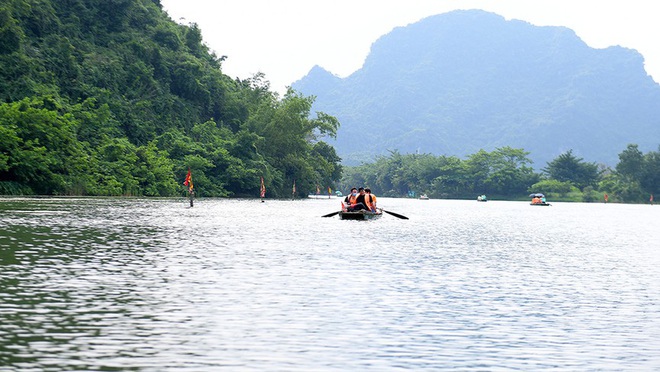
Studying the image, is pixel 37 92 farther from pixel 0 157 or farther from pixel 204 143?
pixel 204 143

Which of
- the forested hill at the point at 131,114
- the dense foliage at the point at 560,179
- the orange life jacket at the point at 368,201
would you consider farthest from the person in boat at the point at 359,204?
the dense foliage at the point at 560,179

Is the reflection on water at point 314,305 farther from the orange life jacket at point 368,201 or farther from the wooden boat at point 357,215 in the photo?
the orange life jacket at point 368,201

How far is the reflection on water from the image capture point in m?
11.8

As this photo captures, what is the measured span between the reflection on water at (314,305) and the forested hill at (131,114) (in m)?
47.8

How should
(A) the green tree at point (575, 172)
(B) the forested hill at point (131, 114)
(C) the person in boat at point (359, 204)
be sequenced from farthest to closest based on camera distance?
(A) the green tree at point (575, 172) → (B) the forested hill at point (131, 114) → (C) the person in boat at point (359, 204)

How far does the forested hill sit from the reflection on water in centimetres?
4776

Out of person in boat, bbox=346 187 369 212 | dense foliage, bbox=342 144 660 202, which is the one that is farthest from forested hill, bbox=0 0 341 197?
dense foliage, bbox=342 144 660 202

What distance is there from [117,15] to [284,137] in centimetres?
2948

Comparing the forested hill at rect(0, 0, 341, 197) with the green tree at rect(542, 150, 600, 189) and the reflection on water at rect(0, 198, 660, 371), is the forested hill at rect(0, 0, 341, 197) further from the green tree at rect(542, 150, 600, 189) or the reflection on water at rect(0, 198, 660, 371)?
the green tree at rect(542, 150, 600, 189)

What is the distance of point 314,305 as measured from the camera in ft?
54.0

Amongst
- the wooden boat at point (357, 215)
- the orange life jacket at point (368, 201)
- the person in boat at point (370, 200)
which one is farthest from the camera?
the person in boat at point (370, 200)

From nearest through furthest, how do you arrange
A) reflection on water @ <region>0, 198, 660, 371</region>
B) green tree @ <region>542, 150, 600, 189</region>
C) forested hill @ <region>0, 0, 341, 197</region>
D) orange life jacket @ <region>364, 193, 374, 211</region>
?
1. reflection on water @ <region>0, 198, 660, 371</region>
2. orange life jacket @ <region>364, 193, 374, 211</region>
3. forested hill @ <region>0, 0, 341, 197</region>
4. green tree @ <region>542, 150, 600, 189</region>

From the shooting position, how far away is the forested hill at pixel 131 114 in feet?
256

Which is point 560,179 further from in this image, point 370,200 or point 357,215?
point 357,215
